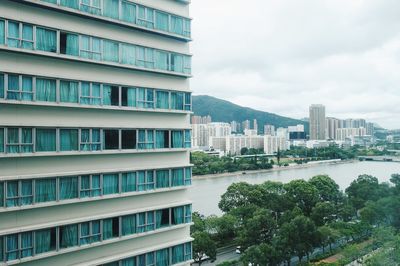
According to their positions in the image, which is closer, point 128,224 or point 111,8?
point 111,8

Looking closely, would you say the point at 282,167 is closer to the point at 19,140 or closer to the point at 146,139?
the point at 146,139

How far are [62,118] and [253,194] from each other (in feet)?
29.7

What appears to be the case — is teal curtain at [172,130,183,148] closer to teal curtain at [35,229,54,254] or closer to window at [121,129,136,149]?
window at [121,129,136,149]

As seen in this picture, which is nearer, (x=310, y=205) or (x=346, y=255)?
(x=346, y=255)

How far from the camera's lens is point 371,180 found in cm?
1511

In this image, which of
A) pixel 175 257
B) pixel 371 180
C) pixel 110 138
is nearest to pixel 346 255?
pixel 175 257

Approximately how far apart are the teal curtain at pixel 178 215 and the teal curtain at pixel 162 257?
370 mm

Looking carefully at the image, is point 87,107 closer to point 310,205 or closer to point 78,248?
point 78,248

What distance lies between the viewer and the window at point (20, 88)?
3594mm

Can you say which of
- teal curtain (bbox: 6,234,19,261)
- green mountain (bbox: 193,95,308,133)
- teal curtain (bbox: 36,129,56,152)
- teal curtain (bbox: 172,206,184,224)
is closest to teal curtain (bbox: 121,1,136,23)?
teal curtain (bbox: 36,129,56,152)

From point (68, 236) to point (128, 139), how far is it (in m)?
1.23

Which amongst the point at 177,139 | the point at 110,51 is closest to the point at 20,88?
the point at 110,51

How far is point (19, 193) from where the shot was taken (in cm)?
363

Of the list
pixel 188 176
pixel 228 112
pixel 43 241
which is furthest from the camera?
pixel 228 112
